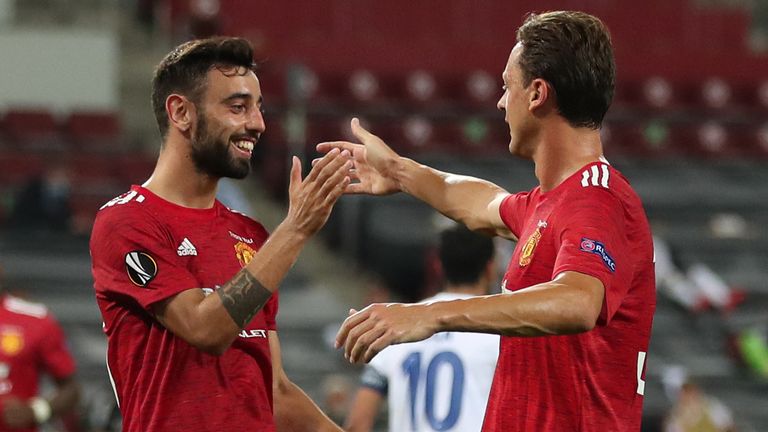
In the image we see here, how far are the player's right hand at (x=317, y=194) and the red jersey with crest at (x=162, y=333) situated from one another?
1.12ft

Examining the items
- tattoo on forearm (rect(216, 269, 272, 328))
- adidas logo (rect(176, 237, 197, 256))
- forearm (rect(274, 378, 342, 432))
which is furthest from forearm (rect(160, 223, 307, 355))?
forearm (rect(274, 378, 342, 432))

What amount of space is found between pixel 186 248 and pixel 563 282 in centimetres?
129

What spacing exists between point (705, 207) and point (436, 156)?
3088 millimetres

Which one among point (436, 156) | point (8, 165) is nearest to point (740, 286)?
point (436, 156)

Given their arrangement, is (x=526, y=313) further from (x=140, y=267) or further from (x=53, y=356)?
(x=53, y=356)

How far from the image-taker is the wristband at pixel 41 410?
7.52 m

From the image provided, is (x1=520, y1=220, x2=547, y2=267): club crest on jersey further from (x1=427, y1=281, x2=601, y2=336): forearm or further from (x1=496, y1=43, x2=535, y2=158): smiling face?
(x1=427, y1=281, x2=601, y2=336): forearm

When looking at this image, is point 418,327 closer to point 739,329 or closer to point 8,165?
point 739,329

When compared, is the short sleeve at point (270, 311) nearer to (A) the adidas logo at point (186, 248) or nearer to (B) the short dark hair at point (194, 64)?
(A) the adidas logo at point (186, 248)

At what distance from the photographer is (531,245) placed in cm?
382

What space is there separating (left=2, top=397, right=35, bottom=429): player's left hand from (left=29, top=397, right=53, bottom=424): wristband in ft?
0.07

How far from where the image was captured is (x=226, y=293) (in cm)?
386

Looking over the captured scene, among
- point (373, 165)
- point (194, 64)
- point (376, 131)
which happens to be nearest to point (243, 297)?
point (194, 64)

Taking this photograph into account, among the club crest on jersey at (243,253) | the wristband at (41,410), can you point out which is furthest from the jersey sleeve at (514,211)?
the wristband at (41,410)
